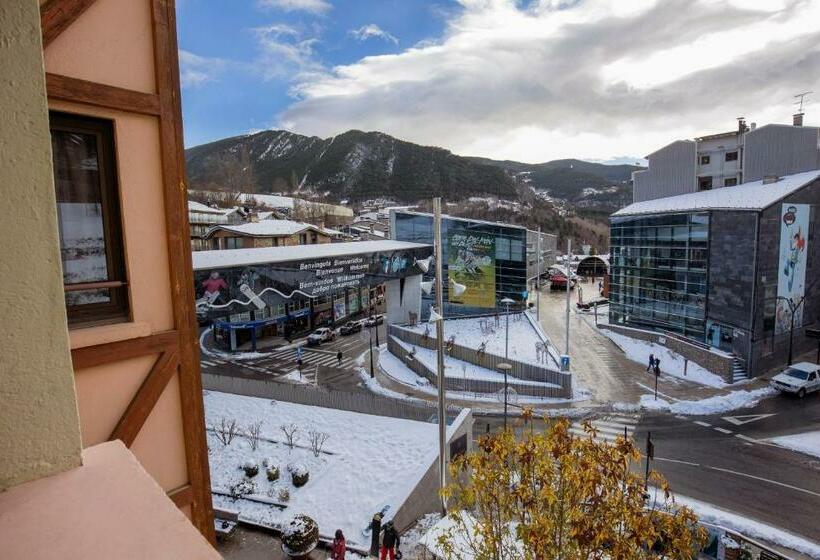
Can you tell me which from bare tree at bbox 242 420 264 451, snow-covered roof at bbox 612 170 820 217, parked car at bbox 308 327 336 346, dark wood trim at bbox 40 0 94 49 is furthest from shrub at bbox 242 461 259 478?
snow-covered roof at bbox 612 170 820 217

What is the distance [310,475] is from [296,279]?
16691 millimetres

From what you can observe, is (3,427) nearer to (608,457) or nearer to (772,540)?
(608,457)

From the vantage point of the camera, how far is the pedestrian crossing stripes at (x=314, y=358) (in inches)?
1339

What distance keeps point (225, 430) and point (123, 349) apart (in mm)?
14228

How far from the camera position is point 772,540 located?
1388 centimetres

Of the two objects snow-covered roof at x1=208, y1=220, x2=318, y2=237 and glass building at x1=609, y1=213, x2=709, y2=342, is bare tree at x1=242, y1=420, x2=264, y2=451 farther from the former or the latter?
snow-covered roof at x1=208, y1=220, x2=318, y2=237

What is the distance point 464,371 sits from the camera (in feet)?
93.7

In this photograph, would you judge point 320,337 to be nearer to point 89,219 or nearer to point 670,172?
point 670,172

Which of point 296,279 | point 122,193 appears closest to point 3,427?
point 122,193

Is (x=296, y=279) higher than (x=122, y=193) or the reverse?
the reverse

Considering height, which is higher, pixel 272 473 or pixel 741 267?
pixel 741 267

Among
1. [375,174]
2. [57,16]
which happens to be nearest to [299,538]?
[57,16]

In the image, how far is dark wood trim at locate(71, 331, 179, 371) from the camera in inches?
130

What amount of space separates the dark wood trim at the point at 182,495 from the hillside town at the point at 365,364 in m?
0.02
